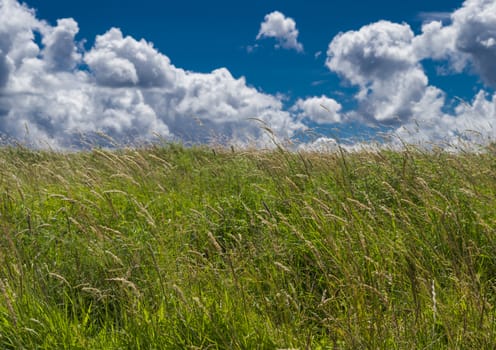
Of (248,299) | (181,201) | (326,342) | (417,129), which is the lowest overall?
(326,342)

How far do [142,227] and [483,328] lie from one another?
3096 millimetres

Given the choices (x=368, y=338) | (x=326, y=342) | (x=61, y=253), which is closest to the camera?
(x=368, y=338)

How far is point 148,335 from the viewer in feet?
8.56

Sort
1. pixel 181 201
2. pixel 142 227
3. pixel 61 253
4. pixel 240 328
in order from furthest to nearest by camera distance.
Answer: pixel 181 201 < pixel 142 227 < pixel 61 253 < pixel 240 328

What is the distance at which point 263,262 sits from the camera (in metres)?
3.32

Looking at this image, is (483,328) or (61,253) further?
(61,253)

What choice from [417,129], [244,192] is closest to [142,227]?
[244,192]

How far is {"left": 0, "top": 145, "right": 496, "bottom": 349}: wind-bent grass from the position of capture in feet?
8.32

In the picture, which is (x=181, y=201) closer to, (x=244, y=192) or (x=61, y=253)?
(x=244, y=192)

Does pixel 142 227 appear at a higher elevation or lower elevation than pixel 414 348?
higher

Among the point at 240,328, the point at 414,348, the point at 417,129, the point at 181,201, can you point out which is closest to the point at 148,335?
the point at 240,328

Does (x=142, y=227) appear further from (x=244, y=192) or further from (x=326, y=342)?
(x=326, y=342)

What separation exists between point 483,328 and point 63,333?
96.1 inches

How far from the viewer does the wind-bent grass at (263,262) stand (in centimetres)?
Answer: 254
